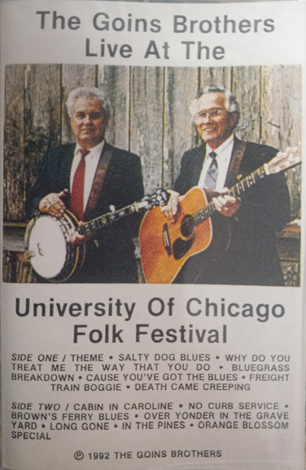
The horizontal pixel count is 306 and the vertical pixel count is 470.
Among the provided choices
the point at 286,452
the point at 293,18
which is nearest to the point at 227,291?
the point at 286,452

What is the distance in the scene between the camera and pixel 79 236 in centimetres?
44

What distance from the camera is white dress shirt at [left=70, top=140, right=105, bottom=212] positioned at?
441 millimetres

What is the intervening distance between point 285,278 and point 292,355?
0.25 ft

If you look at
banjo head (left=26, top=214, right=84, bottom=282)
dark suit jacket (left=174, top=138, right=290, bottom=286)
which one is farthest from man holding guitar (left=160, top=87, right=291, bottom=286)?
banjo head (left=26, top=214, right=84, bottom=282)

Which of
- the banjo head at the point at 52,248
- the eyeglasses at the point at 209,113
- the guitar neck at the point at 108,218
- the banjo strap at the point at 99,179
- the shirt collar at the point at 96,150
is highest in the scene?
the eyeglasses at the point at 209,113

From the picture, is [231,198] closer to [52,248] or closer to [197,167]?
[197,167]

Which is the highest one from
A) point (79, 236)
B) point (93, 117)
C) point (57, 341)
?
point (93, 117)

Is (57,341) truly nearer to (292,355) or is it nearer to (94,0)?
(292,355)

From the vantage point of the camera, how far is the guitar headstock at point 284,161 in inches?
17.3

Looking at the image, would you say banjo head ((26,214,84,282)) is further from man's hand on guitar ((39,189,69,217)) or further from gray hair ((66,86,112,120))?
gray hair ((66,86,112,120))

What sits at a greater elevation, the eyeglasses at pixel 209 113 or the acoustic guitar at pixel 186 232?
the eyeglasses at pixel 209 113

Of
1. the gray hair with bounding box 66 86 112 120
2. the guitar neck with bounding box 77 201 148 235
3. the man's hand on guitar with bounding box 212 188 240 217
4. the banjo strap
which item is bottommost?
the guitar neck with bounding box 77 201 148 235

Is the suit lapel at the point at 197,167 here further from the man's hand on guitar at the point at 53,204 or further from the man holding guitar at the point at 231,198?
the man's hand on guitar at the point at 53,204

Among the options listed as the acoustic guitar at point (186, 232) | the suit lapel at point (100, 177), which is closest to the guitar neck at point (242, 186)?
the acoustic guitar at point (186, 232)
